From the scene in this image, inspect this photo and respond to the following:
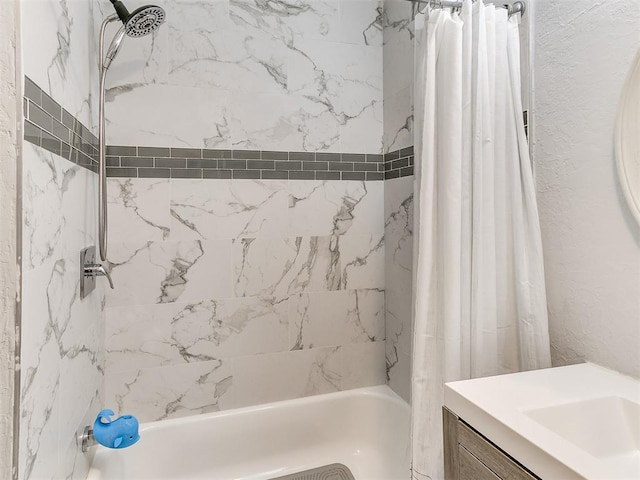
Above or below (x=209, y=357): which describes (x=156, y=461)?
below

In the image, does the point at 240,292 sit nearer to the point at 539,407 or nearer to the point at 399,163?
the point at 399,163

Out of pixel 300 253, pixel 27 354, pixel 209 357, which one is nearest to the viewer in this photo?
pixel 27 354

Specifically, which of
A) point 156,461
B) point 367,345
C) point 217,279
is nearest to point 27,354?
point 217,279

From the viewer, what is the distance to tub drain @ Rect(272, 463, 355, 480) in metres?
1.69

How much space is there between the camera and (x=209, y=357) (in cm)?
171

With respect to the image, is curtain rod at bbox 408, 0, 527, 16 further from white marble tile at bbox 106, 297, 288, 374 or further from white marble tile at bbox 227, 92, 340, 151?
white marble tile at bbox 106, 297, 288, 374

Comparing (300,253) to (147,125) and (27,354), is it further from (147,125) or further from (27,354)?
(27,354)

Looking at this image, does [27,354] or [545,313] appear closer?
[27,354]

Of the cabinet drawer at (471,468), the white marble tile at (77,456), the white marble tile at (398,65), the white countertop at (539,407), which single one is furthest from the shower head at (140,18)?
the cabinet drawer at (471,468)

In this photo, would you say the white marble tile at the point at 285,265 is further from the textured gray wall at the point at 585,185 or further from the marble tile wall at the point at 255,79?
the textured gray wall at the point at 585,185

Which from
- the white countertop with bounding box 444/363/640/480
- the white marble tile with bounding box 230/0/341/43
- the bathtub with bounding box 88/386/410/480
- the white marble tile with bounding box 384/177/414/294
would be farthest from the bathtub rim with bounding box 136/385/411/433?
the white marble tile with bounding box 230/0/341/43

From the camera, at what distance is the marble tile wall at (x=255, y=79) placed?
5.27 ft

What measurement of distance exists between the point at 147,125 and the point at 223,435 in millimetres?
1385

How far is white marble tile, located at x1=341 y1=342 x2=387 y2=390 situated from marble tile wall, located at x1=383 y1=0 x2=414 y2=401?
0.14 feet
